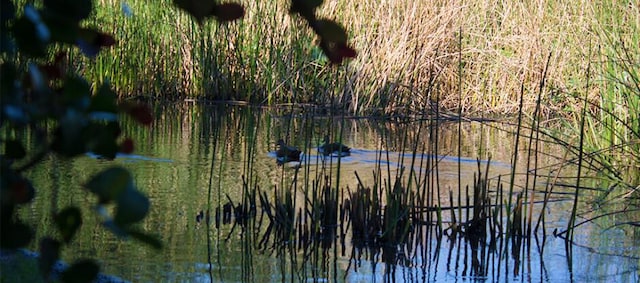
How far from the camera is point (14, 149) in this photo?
3.68 ft

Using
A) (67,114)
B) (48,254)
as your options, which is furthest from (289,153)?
(67,114)

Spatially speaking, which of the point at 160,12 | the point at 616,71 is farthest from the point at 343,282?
the point at 160,12

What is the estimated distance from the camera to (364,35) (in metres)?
8.79

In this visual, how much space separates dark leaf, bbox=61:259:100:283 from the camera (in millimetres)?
1005

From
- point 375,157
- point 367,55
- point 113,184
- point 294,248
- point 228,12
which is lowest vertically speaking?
point 294,248

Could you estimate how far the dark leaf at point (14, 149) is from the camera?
1102 millimetres

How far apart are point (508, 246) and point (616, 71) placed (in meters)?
2.05

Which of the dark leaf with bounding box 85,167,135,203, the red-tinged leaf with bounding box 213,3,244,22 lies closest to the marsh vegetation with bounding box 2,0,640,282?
the dark leaf with bounding box 85,167,135,203

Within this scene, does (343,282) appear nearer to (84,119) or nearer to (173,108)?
(84,119)

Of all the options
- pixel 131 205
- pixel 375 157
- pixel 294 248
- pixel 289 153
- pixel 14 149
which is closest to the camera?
pixel 131 205

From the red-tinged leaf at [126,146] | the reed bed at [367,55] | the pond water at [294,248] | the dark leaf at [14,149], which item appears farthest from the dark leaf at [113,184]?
the reed bed at [367,55]

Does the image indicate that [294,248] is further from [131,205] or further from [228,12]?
[131,205]

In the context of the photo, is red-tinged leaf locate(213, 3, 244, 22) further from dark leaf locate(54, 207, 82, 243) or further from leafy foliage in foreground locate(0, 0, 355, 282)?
dark leaf locate(54, 207, 82, 243)

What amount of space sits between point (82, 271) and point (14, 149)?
20 centimetres
